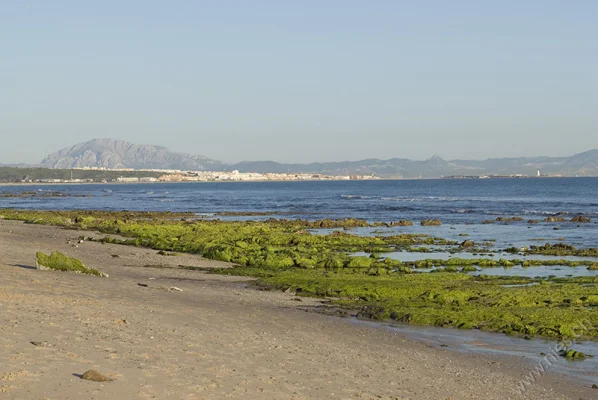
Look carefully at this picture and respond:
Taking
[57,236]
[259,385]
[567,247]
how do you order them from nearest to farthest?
[259,385] → [567,247] → [57,236]

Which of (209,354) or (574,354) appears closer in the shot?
(209,354)

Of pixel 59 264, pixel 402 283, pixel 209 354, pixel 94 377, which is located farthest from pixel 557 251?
pixel 94 377

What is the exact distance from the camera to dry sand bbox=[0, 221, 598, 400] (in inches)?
398

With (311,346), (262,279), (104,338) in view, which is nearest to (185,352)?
(104,338)

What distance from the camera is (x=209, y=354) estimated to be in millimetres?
12133

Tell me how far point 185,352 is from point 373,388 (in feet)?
10.3

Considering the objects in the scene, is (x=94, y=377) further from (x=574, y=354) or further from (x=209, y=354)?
(x=574, y=354)

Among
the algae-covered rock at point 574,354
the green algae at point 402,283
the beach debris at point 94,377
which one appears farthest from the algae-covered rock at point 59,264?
the algae-covered rock at point 574,354

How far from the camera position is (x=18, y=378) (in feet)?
31.4

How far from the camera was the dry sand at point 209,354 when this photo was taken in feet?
33.1

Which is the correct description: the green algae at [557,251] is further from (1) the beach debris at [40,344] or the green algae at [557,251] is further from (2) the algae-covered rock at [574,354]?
(1) the beach debris at [40,344]

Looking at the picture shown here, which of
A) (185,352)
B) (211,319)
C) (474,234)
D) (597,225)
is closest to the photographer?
(185,352)

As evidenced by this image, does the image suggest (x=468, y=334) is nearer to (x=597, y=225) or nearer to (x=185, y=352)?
(x=185, y=352)

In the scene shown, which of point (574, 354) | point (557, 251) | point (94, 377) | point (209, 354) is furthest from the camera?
point (557, 251)
